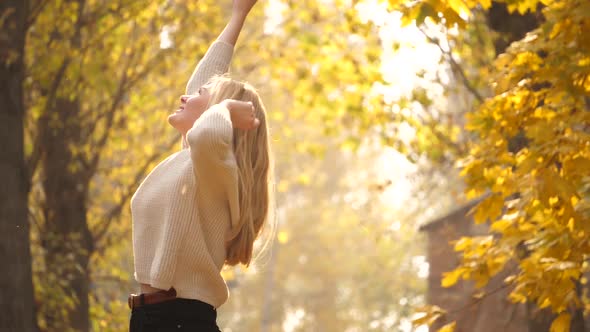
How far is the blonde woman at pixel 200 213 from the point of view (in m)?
3.50

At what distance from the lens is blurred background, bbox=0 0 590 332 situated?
4906 mm

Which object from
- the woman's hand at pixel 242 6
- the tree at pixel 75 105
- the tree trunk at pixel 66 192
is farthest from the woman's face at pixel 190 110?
the tree trunk at pixel 66 192

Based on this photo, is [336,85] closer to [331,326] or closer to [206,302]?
[206,302]

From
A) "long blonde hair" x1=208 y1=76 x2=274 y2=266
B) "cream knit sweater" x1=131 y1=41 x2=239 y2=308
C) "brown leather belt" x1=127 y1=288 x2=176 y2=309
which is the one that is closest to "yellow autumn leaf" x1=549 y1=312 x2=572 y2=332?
"long blonde hair" x1=208 y1=76 x2=274 y2=266

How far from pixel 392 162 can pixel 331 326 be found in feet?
30.9

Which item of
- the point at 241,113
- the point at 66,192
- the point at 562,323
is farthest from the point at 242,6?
the point at 66,192

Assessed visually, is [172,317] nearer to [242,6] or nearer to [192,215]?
[192,215]

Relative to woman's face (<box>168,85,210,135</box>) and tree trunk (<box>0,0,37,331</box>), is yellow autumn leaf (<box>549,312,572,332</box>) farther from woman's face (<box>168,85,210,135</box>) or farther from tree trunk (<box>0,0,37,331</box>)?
tree trunk (<box>0,0,37,331</box>)

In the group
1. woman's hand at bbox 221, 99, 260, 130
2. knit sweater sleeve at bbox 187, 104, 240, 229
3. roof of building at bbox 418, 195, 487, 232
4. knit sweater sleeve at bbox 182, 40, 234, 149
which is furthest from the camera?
roof of building at bbox 418, 195, 487, 232

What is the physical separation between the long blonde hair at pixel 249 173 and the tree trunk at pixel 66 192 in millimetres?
5766

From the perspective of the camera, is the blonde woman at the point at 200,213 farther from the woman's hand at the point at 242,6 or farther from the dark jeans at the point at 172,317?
the woman's hand at the point at 242,6

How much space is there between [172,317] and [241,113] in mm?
786

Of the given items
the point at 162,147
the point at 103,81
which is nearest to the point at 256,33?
the point at 162,147

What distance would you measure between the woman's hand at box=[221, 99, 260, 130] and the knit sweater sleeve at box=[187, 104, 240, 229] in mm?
62
